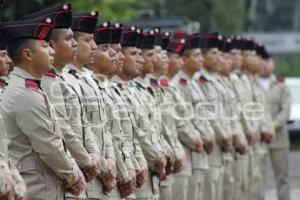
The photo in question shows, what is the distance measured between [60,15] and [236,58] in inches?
322

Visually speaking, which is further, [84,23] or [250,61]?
[250,61]

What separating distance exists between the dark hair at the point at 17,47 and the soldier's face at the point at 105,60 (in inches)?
72.1

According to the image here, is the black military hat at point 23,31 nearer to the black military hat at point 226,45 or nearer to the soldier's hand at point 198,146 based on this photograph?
the soldier's hand at point 198,146

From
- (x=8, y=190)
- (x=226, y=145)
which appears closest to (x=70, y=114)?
(x=8, y=190)

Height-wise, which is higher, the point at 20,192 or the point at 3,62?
the point at 3,62

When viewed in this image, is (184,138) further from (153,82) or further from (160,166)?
(160,166)

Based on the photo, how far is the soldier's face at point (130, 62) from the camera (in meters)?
10.3

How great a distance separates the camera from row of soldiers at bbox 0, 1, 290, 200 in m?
7.59

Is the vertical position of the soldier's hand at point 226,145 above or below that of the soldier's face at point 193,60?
below

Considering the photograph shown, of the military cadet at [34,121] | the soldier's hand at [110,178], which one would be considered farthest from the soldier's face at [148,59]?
the military cadet at [34,121]

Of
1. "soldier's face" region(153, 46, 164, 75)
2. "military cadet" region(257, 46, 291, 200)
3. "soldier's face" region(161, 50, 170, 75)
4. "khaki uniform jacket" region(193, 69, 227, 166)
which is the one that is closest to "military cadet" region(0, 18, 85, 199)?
"soldier's face" region(153, 46, 164, 75)

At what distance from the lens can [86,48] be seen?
8914 mm

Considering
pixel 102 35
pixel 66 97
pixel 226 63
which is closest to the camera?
pixel 66 97

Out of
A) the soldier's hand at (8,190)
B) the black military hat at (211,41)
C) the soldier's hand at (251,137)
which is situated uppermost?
the black military hat at (211,41)
